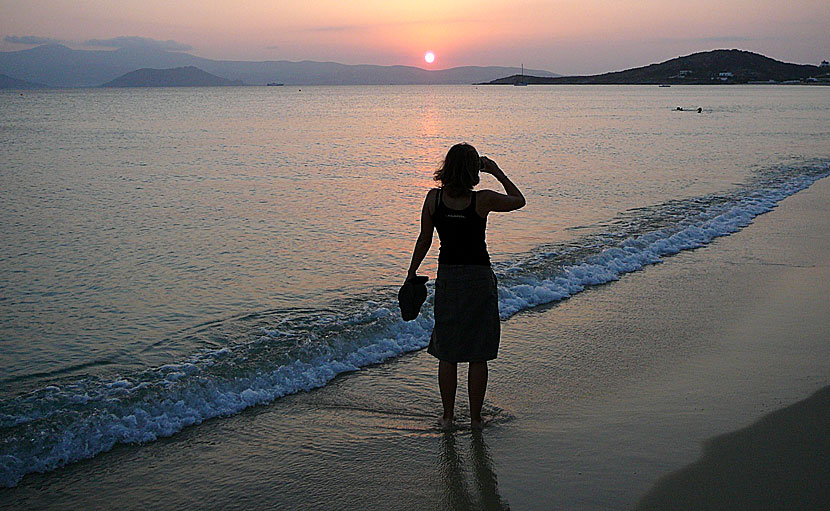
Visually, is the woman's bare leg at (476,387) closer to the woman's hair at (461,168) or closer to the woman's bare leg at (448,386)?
the woman's bare leg at (448,386)

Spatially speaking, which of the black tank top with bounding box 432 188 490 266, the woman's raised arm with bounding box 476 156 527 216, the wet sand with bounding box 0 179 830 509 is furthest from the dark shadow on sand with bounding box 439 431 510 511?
the woman's raised arm with bounding box 476 156 527 216

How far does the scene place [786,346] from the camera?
21.0 ft

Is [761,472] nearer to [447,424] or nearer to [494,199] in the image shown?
[447,424]

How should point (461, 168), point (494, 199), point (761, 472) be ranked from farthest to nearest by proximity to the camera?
1. point (494, 199)
2. point (461, 168)
3. point (761, 472)

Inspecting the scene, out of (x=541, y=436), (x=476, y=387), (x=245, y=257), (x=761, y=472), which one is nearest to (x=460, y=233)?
(x=476, y=387)

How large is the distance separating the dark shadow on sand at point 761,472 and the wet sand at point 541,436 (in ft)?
0.04

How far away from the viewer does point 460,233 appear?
14.8 feet

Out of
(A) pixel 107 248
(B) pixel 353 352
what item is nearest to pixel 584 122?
(A) pixel 107 248

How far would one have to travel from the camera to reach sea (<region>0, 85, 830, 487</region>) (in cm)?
586

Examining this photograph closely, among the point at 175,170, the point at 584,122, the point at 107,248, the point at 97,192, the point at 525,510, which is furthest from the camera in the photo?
the point at 584,122

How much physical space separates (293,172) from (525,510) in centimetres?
1861

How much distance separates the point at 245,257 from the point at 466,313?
22.4 feet

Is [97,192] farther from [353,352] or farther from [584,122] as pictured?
[584,122]

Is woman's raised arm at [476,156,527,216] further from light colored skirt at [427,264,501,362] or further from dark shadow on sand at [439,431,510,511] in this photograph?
dark shadow on sand at [439,431,510,511]
